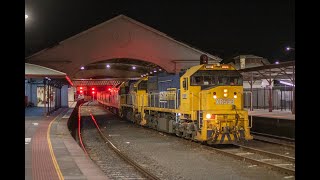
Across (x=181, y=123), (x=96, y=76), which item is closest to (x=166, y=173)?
(x=181, y=123)

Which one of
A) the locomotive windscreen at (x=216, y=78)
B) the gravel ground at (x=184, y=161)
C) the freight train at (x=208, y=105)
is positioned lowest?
the gravel ground at (x=184, y=161)

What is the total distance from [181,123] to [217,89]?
2.81 metres

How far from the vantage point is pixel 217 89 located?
1716cm

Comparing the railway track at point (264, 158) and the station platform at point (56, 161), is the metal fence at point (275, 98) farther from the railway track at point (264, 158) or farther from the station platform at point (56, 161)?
the station platform at point (56, 161)

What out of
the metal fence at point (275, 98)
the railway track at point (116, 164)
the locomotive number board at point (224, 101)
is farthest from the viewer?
the metal fence at point (275, 98)

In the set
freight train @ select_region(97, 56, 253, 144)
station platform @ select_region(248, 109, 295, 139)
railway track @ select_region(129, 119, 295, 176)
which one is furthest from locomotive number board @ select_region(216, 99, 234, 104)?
station platform @ select_region(248, 109, 295, 139)

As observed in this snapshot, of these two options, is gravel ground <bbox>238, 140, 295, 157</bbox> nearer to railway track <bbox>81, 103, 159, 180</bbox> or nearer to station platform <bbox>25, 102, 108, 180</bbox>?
railway track <bbox>81, 103, 159, 180</bbox>

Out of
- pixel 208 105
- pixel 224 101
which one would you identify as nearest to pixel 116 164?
pixel 208 105

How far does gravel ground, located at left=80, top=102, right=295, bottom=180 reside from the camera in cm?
1194

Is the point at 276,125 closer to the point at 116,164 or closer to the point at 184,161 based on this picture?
the point at 184,161

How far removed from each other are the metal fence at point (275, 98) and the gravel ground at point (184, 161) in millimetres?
20602

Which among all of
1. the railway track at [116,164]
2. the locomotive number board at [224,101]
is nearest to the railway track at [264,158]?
the locomotive number board at [224,101]

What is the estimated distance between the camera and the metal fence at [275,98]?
128ft

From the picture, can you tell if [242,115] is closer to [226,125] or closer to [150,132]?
[226,125]
